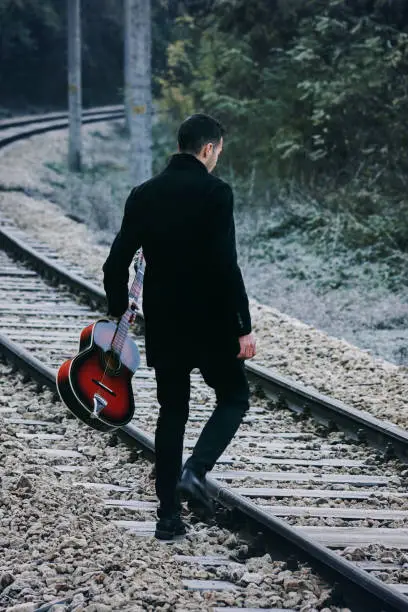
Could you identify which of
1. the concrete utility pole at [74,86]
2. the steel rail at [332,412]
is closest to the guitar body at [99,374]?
the steel rail at [332,412]

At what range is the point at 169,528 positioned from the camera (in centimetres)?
565

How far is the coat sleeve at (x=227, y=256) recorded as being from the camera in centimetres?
530

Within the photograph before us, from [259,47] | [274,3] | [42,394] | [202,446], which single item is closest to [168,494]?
[202,446]

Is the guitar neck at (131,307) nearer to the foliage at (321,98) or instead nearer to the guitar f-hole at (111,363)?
the guitar f-hole at (111,363)

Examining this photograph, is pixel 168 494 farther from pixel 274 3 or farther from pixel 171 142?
pixel 171 142

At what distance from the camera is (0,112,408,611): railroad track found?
5.28m

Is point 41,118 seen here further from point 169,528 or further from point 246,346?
point 246,346

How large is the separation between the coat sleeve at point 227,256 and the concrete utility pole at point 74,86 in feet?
78.3

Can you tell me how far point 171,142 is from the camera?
1234 inches

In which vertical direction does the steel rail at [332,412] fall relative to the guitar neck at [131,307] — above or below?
below

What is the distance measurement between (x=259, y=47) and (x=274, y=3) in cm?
313

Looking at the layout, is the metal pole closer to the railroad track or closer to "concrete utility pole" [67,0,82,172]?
the railroad track

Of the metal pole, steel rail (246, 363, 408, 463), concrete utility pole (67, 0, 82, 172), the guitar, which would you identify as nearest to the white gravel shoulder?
steel rail (246, 363, 408, 463)

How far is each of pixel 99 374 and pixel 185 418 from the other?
555mm
